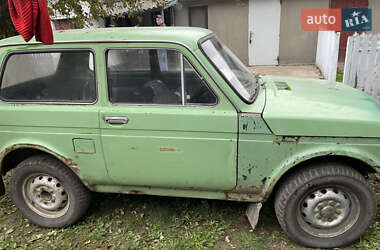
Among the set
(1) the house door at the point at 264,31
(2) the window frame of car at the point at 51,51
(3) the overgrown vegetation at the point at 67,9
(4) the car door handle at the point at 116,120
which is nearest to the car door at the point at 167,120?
(4) the car door handle at the point at 116,120

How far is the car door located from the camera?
2.79 metres

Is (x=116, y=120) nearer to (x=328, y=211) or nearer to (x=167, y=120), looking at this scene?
(x=167, y=120)

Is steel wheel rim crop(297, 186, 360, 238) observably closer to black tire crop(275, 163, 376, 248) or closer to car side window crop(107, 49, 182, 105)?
black tire crop(275, 163, 376, 248)

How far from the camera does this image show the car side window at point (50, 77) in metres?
3.00

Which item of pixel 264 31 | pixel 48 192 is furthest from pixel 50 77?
pixel 264 31

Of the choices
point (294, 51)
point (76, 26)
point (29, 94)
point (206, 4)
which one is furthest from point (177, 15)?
point (29, 94)

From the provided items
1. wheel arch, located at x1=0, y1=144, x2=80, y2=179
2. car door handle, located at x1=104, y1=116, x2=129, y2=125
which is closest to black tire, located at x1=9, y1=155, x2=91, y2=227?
wheel arch, located at x1=0, y1=144, x2=80, y2=179

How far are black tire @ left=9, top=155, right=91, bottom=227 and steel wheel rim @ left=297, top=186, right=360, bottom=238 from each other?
220 cm

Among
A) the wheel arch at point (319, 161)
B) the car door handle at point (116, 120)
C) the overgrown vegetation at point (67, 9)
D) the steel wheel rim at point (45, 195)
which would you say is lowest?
the steel wheel rim at point (45, 195)

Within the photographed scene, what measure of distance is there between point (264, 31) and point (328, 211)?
10.2 meters

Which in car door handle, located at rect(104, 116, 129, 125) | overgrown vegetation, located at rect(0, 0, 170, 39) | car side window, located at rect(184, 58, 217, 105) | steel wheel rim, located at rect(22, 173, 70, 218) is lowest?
steel wheel rim, located at rect(22, 173, 70, 218)

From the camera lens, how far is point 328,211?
2.92 meters

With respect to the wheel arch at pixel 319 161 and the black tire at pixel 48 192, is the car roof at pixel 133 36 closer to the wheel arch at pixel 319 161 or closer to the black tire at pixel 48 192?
the black tire at pixel 48 192

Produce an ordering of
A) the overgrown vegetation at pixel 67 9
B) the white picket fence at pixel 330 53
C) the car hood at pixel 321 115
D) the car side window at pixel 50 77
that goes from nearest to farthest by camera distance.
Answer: the car hood at pixel 321 115 < the car side window at pixel 50 77 < the overgrown vegetation at pixel 67 9 < the white picket fence at pixel 330 53
